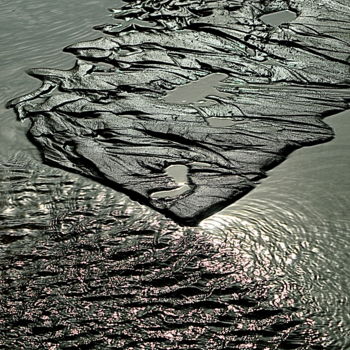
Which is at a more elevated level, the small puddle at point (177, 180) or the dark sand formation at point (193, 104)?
the dark sand formation at point (193, 104)

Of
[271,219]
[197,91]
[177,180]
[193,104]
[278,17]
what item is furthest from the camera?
[278,17]

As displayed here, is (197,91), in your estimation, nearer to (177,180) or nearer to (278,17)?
(177,180)

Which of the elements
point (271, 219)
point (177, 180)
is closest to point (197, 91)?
point (177, 180)

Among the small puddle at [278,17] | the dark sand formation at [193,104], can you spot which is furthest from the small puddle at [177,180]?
the small puddle at [278,17]

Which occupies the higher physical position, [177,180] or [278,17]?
[278,17]

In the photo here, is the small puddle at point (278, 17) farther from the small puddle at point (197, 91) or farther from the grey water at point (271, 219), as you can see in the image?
the grey water at point (271, 219)

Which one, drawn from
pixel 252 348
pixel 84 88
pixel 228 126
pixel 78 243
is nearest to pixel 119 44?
pixel 84 88
